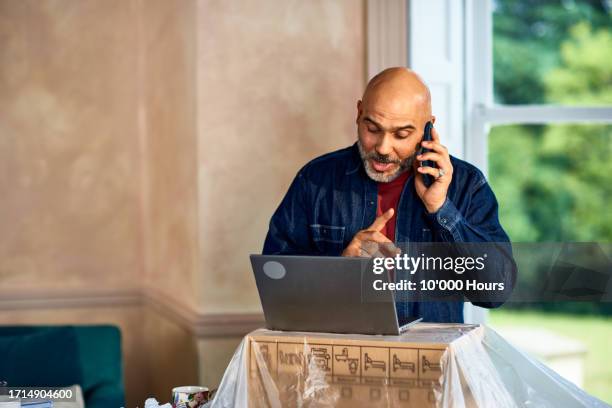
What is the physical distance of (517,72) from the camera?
11078mm

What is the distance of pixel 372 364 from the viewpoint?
149 cm

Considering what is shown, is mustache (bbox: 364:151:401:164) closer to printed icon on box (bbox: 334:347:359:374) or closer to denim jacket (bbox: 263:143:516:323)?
Result: denim jacket (bbox: 263:143:516:323)

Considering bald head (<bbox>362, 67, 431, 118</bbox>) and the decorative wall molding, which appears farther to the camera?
the decorative wall molding

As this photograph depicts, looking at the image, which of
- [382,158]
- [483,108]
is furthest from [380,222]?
[483,108]

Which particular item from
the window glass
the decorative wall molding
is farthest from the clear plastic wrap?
the window glass

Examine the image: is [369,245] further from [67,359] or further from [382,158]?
[67,359]

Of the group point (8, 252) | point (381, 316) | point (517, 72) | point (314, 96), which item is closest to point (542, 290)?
point (381, 316)

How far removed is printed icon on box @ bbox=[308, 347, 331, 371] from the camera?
153 centimetres

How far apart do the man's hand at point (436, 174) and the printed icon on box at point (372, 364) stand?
0.52 meters

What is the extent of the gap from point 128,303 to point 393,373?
2.04 meters

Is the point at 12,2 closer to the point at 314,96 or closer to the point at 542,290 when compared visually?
the point at 314,96

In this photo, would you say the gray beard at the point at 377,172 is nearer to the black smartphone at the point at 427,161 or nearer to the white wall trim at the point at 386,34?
the black smartphone at the point at 427,161

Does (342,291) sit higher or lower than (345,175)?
lower

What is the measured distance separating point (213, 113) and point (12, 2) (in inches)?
40.9
